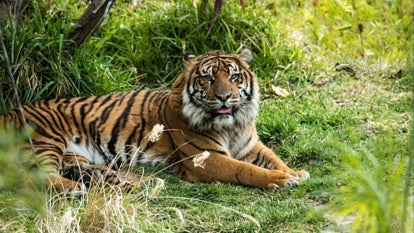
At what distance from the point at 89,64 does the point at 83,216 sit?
109 inches

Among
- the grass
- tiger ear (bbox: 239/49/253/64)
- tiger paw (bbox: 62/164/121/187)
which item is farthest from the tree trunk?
tiger paw (bbox: 62/164/121/187)

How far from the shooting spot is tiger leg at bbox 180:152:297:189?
5.48 metres

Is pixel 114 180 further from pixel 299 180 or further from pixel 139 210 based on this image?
pixel 299 180

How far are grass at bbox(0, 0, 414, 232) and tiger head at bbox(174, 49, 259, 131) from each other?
48 centimetres

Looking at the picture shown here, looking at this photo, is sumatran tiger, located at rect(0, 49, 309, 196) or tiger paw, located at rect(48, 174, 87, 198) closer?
tiger paw, located at rect(48, 174, 87, 198)

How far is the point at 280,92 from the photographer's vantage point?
7680 millimetres

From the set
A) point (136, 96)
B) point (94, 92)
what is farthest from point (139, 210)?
point (94, 92)

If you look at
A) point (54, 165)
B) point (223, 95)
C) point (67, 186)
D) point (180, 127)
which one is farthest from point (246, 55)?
point (67, 186)

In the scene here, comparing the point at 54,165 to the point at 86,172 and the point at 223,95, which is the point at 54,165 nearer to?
the point at 86,172

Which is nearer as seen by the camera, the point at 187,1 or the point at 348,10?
the point at 187,1

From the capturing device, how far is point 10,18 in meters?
6.67

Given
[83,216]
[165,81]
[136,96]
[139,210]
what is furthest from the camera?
[165,81]

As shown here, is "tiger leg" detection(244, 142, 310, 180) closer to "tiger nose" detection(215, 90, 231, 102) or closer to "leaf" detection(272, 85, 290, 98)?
"tiger nose" detection(215, 90, 231, 102)

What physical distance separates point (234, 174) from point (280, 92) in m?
2.15
